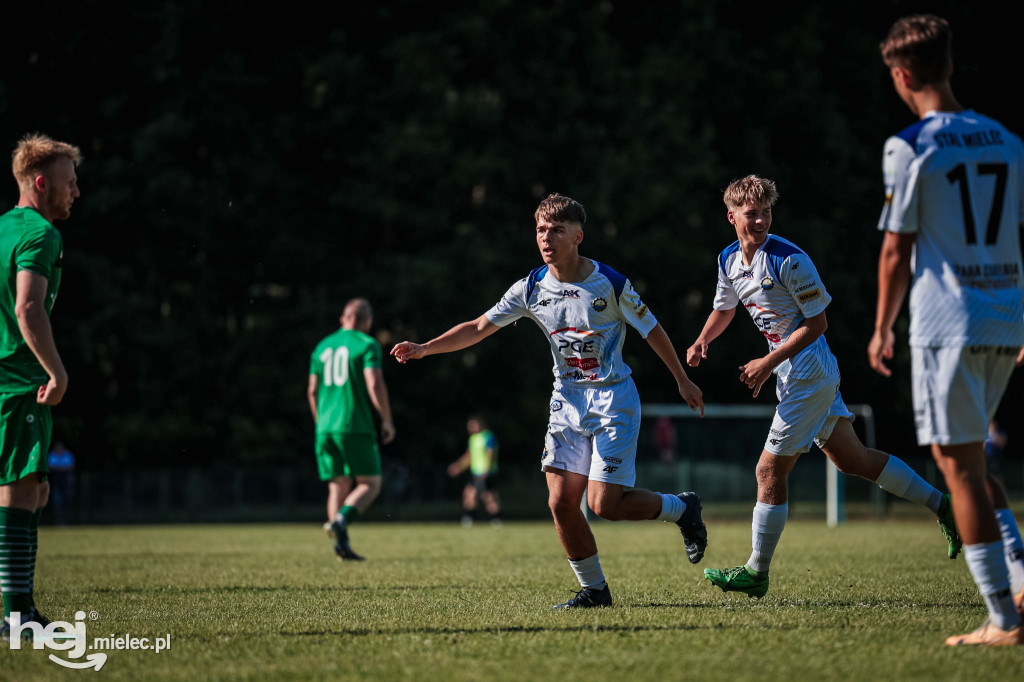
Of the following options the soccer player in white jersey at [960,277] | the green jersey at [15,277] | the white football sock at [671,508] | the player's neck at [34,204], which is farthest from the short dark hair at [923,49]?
the player's neck at [34,204]

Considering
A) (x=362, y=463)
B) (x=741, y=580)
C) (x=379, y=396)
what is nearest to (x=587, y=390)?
(x=741, y=580)

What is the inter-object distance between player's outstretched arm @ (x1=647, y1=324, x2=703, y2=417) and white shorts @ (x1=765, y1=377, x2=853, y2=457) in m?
0.57

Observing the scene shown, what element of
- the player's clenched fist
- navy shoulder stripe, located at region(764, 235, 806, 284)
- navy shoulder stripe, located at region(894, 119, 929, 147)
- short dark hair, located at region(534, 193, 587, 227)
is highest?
navy shoulder stripe, located at region(894, 119, 929, 147)

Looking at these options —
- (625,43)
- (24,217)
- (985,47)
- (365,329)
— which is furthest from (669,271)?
(24,217)

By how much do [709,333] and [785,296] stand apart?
564 millimetres

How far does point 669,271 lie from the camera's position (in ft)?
102

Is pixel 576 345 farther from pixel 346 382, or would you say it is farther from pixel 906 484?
pixel 346 382

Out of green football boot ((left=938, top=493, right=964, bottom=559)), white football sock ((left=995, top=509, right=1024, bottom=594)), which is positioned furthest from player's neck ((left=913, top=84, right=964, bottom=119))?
green football boot ((left=938, top=493, right=964, bottom=559))

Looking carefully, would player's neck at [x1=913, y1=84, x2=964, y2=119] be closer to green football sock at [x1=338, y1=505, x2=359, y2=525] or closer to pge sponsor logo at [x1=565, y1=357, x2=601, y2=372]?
pge sponsor logo at [x1=565, y1=357, x2=601, y2=372]

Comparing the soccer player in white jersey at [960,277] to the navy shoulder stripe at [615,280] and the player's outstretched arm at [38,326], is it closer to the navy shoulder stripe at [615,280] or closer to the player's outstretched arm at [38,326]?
the navy shoulder stripe at [615,280]

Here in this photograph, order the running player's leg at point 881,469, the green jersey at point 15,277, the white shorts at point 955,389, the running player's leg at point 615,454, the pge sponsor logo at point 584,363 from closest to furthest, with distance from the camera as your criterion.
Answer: the white shorts at point 955,389 < the green jersey at point 15,277 < the running player's leg at point 615,454 < the pge sponsor logo at point 584,363 < the running player's leg at point 881,469

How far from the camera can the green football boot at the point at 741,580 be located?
7.29m

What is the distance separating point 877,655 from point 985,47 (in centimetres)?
2883

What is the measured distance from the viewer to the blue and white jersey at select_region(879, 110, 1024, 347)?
199 inches
